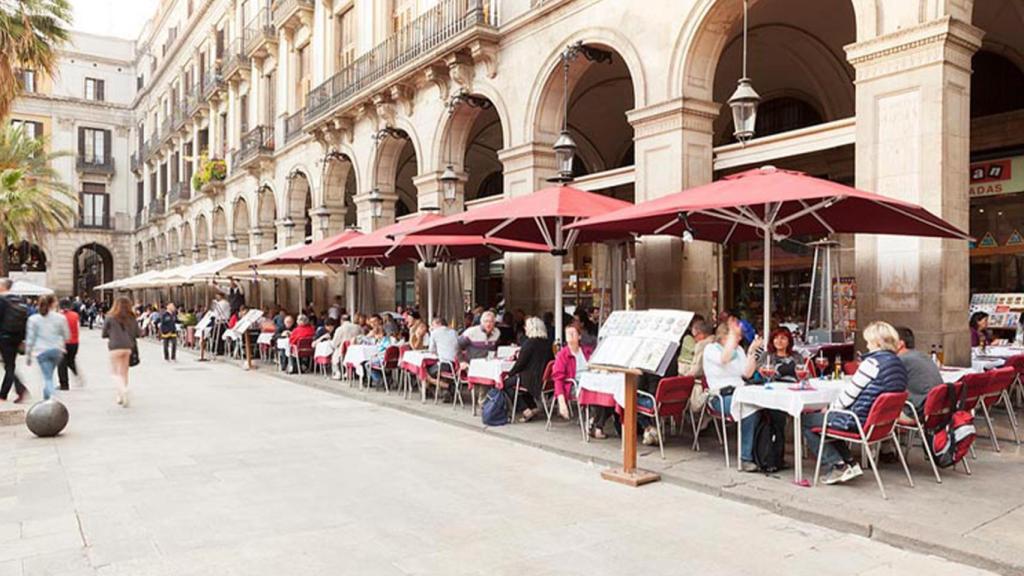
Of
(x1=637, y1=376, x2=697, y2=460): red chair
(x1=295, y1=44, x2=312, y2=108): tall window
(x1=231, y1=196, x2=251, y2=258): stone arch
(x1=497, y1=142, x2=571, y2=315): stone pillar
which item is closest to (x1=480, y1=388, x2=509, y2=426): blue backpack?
(x1=637, y1=376, x2=697, y2=460): red chair

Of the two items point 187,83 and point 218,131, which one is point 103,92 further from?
point 218,131

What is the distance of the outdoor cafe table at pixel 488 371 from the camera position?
359 inches

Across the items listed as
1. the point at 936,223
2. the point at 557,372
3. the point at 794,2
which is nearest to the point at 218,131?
the point at 794,2

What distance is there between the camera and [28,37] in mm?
14422

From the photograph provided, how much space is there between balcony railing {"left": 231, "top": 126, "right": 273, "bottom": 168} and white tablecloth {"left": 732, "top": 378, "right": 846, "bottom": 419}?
77.0 ft

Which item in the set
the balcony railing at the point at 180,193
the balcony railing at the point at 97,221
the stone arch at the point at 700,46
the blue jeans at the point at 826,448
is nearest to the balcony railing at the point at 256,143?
the balcony railing at the point at 180,193

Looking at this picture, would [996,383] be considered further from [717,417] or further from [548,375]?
[548,375]

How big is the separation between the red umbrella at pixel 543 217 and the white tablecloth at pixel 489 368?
1023 mm

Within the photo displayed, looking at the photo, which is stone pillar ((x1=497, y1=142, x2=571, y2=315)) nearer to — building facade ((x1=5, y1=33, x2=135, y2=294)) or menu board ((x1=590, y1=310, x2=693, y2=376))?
menu board ((x1=590, y1=310, x2=693, y2=376))

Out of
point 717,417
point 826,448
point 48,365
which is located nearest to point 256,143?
point 48,365

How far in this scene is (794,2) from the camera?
12.8 metres

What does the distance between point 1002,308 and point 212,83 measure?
30.1 meters

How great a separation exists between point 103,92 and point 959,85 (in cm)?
5865

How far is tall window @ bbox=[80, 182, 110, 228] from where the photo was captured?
2058 inches
